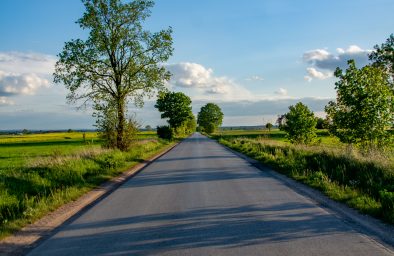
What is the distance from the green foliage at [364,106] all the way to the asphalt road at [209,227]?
9543 millimetres

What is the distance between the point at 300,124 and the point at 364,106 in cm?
1763

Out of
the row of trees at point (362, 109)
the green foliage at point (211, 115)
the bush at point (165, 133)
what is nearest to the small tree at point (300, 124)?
the row of trees at point (362, 109)

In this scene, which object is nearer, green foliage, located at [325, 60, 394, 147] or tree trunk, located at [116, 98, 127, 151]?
green foliage, located at [325, 60, 394, 147]

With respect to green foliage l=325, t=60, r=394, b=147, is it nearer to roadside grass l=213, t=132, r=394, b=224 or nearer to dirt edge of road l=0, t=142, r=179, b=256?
roadside grass l=213, t=132, r=394, b=224

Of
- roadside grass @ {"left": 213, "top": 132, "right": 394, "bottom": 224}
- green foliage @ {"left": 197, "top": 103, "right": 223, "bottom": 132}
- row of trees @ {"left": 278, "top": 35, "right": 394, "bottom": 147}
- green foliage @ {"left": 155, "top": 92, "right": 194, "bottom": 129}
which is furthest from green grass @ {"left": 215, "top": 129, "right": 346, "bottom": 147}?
green foliage @ {"left": 197, "top": 103, "right": 223, "bottom": 132}

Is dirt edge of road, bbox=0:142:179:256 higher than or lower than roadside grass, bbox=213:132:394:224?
lower

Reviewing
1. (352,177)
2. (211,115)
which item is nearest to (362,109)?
(352,177)

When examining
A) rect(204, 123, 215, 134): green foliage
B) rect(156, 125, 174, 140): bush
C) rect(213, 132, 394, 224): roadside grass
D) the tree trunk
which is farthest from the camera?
rect(204, 123, 215, 134): green foliage

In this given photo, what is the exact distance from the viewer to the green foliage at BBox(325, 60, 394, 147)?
60.6 feet

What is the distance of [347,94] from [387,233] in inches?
544

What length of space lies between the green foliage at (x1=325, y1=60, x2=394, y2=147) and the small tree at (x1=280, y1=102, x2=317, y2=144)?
16017 mm

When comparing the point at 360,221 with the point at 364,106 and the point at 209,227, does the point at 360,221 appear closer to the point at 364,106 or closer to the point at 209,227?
the point at 209,227

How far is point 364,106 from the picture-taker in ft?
61.4

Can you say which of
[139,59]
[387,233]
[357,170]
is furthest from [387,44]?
[387,233]
